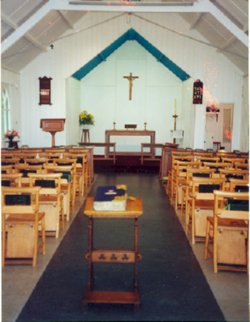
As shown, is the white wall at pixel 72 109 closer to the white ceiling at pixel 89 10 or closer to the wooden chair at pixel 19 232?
the white ceiling at pixel 89 10

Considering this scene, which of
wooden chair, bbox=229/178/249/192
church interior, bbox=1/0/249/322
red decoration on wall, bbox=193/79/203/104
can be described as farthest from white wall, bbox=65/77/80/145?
wooden chair, bbox=229/178/249/192

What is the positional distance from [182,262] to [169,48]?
10.3 m

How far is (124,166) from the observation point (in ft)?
41.2

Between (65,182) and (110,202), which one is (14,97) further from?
(110,202)

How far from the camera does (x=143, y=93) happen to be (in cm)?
1638

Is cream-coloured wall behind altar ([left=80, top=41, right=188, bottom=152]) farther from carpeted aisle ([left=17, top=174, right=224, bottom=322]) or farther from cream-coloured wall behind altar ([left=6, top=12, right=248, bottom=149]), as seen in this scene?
carpeted aisle ([left=17, top=174, right=224, bottom=322])

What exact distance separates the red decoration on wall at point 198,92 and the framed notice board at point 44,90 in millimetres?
4933

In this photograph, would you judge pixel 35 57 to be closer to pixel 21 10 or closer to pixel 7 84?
pixel 7 84

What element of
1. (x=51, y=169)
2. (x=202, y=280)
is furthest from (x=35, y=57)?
(x=202, y=280)

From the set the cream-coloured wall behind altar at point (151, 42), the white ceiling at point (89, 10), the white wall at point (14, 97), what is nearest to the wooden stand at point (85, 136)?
the cream-coloured wall behind altar at point (151, 42)

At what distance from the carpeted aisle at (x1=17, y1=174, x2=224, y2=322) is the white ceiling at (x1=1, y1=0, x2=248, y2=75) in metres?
5.59

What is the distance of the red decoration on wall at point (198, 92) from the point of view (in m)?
13.6

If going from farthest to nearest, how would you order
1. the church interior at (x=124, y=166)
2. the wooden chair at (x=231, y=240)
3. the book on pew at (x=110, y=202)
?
the wooden chair at (x=231, y=240), the church interior at (x=124, y=166), the book on pew at (x=110, y=202)

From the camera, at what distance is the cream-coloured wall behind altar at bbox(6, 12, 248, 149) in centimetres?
1363
